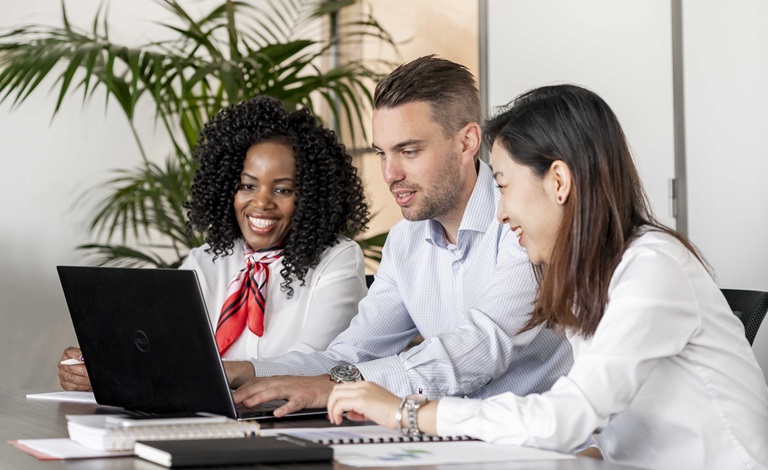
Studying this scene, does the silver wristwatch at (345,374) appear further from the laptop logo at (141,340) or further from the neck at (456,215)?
the neck at (456,215)

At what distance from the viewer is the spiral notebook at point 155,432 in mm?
1376

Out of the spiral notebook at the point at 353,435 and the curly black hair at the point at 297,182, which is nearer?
the spiral notebook at the point at 353,435

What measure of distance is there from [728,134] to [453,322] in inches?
52.8

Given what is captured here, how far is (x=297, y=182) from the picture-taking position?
2.71m

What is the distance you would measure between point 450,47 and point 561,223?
2995 mm

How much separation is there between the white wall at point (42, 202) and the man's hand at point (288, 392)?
2.60 m

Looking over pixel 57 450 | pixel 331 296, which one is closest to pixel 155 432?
pixel 57 450

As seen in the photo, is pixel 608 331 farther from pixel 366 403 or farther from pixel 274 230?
pixel 274 230

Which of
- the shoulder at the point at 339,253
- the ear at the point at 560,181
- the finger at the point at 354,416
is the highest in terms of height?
the ear at the point at 560,181

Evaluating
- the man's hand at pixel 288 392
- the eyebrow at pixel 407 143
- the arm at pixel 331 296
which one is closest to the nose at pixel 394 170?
the eyebrow at pixel 407 143

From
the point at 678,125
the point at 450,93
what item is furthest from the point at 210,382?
the point at 678,125

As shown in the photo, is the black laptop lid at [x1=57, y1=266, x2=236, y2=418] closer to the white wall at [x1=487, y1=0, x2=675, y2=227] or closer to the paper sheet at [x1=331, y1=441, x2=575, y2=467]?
the paper sheet at [x1=331, y1=441, x2=575, y2=467]

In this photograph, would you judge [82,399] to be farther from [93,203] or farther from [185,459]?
[93,203]

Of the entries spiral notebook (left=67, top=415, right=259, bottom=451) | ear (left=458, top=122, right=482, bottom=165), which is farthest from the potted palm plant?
spiral notebook (left=67, top=415, right=259, bottom=451)
